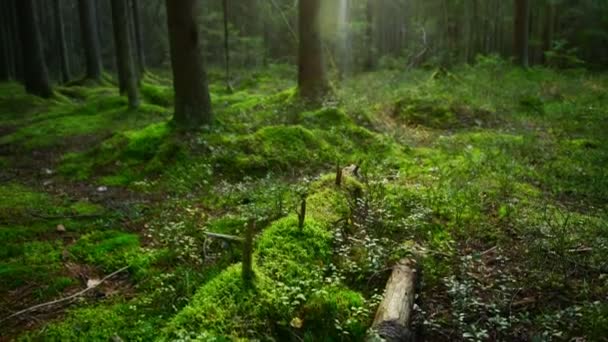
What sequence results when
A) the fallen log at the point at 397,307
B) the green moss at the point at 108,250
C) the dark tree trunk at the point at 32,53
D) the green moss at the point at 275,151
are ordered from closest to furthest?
the fallen log at the point at 397,307
the green moss at the point at 108,250
the green moss at the point at 275,151
the dark tree trunk at the point at 32,53

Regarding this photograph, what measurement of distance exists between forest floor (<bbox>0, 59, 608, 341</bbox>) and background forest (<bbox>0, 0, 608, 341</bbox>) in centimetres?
3

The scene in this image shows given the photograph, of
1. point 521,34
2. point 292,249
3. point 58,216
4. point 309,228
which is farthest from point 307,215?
point 521,34

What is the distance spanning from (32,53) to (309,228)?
17.7 metres

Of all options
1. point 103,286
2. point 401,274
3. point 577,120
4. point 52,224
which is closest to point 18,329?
point 103,286

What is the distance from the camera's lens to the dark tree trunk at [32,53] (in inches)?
708

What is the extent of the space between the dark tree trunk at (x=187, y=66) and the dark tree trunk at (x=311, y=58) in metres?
3.29

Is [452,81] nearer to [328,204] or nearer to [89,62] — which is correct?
[328,204]

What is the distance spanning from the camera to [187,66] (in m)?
9.34

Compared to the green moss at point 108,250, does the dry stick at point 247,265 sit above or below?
above

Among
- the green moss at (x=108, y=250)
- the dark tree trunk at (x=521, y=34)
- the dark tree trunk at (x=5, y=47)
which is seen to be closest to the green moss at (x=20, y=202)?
the green moss at (x=108, y=250)

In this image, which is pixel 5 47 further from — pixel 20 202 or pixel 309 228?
pixel 309 228

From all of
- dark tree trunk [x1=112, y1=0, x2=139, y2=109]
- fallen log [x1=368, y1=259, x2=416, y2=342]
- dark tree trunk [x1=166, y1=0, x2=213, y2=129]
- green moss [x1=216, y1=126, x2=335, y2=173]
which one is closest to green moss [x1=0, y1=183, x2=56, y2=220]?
green moss [x1=216, y1=126, x2=335, y2=173]

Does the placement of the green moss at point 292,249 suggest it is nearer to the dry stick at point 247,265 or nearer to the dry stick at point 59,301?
the dry stick at point 247,265

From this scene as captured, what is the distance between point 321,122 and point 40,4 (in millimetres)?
33016
